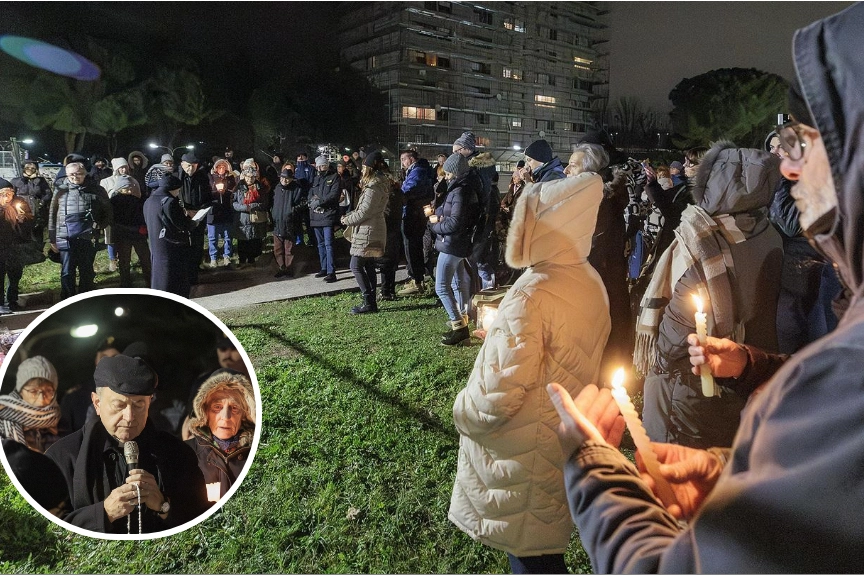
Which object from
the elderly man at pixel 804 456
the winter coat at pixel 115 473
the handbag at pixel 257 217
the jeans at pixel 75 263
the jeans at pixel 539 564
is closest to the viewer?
the elderly man at pixel 804 456

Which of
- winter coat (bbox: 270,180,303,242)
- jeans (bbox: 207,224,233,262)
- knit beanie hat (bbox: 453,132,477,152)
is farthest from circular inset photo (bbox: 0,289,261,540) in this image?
jeans (bbox: 207,224,233,262)

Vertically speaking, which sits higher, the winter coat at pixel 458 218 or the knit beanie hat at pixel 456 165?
the knit beanie hat at pixel 456 165

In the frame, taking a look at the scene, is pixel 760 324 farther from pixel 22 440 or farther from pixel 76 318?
pixel 22 440

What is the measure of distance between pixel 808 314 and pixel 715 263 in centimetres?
45

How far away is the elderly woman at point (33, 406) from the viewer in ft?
5.66

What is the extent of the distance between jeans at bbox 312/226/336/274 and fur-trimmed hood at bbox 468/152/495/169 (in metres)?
3.18

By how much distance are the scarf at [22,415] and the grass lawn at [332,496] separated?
43.0 inches

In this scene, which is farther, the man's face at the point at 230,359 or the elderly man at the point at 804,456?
the man's face at the point at 230,359

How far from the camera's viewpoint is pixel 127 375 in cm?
163

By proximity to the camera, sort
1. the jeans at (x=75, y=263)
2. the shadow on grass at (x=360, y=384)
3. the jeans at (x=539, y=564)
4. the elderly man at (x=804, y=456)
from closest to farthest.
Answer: the elderly man at (x=804, y=456)
the jeans at (x=539, y=564)
the shadow on grass at (x=360, y=384)
the jeans at (x=75, y=263)

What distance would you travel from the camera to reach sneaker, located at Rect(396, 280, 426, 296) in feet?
24.6

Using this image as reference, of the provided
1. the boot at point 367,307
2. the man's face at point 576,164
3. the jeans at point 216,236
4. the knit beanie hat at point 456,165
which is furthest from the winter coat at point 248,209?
the man's face at point 576,164

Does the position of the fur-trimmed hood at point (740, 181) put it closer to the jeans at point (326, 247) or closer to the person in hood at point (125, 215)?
the jeans at point (326, 247)

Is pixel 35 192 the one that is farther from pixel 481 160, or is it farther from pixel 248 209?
pixel 481 160
